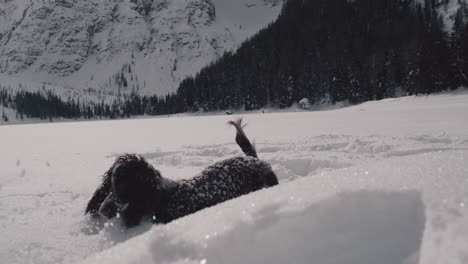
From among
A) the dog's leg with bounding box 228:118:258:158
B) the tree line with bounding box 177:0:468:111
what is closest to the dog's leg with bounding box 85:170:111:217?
the dog's leg with bounding box 228:118:258:158

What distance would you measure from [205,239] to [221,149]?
666 cm

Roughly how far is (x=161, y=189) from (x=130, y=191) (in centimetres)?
35

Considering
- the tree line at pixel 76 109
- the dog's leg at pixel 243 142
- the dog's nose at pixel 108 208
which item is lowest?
the dog's nose at pixel 108 208

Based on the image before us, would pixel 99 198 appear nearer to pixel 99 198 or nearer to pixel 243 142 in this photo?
pixel 99 198

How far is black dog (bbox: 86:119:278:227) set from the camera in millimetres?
3203

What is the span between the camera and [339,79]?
6100cm

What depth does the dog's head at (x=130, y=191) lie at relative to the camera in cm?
316

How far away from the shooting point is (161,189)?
11.4 ft

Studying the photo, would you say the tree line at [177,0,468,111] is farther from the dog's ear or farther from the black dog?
the dog's ear

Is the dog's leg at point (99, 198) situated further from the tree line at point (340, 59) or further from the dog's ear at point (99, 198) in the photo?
the tree line at point (340, 59)

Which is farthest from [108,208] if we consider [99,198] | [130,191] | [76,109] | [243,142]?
[76,109]

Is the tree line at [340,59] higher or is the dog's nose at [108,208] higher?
the tree line at [340,59]

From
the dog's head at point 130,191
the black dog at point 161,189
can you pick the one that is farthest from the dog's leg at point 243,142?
the dog's head at point 130,191

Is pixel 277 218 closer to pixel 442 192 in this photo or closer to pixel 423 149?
pixel 442 192
